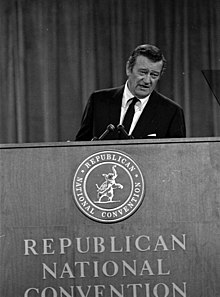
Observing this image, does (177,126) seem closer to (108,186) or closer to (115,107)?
(115,107)

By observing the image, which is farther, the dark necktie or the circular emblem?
the dark necktie

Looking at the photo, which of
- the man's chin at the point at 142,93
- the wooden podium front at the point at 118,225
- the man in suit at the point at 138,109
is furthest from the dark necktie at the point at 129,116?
the wooden podium front at the point at 118,225

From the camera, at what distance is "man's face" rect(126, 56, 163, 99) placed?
3.54 metres

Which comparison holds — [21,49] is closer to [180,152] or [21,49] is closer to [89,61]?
[89,61]

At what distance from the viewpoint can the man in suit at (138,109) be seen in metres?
3.36

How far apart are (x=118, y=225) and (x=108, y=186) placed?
0.13 meters

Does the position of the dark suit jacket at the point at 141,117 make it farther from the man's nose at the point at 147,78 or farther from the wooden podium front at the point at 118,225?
the wooden podium front at the point at 118,225

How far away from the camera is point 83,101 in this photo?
6676 millimetres

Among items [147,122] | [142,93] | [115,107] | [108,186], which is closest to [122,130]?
[108,186]

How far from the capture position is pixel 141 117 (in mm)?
3357

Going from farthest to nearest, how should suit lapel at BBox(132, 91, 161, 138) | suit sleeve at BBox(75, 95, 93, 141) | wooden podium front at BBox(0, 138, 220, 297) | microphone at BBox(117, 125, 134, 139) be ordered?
suit sleeve at BBox(75, 95, 93, 141) < suit lapel at BBox(132, 91, 161, 138) < microphone at BBox(117, 125, 134, 139) < wooden podium front at BBox(0, 138, 220, 297)

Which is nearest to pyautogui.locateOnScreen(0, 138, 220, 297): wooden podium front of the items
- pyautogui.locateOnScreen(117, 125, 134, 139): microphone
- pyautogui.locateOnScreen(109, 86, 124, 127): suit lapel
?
pyautogui.locateOnScreen(117, 125, 134, 139): microphone

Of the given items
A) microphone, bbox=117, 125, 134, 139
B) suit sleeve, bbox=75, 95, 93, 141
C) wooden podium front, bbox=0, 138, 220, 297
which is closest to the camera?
wooden podium front, bbox=0, 138, 220, 297

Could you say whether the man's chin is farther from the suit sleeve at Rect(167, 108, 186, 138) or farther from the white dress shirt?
the suit sleeve at Rect(167, 108, 186, 138)
